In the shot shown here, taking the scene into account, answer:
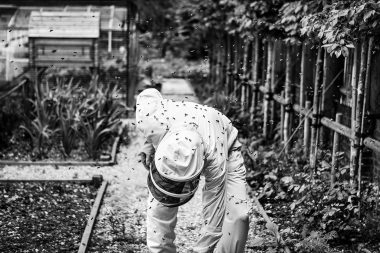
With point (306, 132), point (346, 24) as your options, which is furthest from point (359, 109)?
point (306, 132)

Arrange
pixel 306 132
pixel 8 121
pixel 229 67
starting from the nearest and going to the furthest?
pixel 306 132 < pixel 8 121 < pixel 229 67

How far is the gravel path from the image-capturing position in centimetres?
729

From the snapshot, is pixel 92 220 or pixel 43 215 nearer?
pixel 92 220

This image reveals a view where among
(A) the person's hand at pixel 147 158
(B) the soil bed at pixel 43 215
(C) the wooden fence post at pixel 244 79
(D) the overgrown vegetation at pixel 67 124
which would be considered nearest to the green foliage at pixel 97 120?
(D) the overgrown vegetation at pixel 67 124

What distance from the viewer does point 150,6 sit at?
28922 mm

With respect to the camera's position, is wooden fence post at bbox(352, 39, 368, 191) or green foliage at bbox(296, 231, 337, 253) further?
wooden fence post at bbox(352, 39, 368, 191)

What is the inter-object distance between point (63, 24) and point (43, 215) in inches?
408

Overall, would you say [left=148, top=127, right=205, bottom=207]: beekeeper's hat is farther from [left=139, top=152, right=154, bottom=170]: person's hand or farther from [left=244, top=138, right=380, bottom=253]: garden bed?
[left=244, top=138, right=380, bottom=253]: garden bed

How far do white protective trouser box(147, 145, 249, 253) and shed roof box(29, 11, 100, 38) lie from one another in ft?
41.4

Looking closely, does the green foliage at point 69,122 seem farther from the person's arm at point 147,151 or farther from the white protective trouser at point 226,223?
the white protective trouser at point 226,223

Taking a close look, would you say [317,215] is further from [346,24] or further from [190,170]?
[190,170]

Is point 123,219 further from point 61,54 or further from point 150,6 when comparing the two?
point 150,6

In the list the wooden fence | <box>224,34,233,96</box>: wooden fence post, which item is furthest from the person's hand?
<box>224,34,233,96</box>: wooden fence post

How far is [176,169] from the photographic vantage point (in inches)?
176
